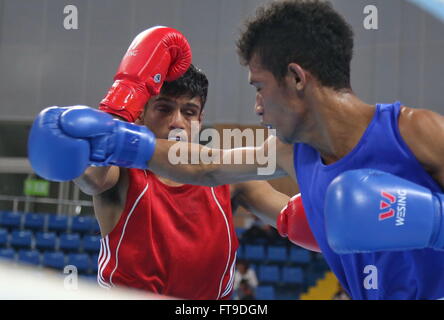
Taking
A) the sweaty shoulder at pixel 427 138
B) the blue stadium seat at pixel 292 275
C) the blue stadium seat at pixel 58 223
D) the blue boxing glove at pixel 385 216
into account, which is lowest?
the blue stadium seat at pixel 292 275

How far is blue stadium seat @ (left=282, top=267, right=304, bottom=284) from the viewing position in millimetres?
6910

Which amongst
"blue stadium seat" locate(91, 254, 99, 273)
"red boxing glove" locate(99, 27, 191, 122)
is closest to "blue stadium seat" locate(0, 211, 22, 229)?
"blue stadium seat" locate(91, 254, 99, 273)

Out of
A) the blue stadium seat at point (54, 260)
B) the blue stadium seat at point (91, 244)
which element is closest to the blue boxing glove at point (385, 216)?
the blue stadium seat at point (54, 260)

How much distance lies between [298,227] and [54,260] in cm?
589

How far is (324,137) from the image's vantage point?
60.1 inches

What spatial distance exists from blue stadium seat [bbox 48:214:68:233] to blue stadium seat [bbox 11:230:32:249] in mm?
366

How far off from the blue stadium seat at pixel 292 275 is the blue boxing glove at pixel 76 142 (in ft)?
18.3

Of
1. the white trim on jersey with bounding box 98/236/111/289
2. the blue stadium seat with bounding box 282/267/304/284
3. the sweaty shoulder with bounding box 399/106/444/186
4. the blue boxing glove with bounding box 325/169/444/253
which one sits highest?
the sweaty shoulder with bounding box 399/106/444/186

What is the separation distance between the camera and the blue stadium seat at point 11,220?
8.37 meters

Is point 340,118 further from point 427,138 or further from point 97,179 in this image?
point 97,179

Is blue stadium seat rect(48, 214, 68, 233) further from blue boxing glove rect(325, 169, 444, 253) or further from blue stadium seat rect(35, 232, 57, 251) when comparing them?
blue boxing glove rect(325, 169, 444, 253)

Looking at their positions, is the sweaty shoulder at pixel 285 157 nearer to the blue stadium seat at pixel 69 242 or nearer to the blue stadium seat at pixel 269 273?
the blue stadium seat at pixel 269 273
